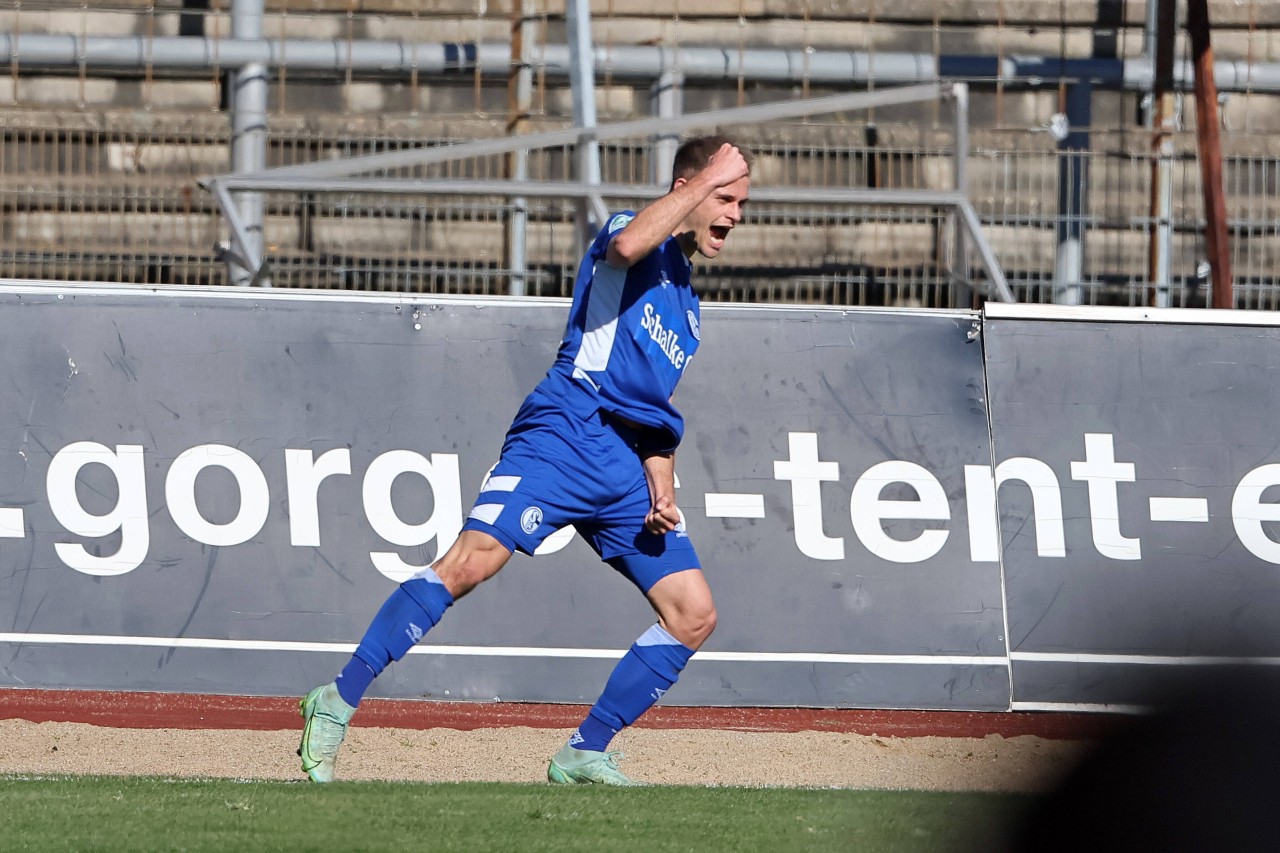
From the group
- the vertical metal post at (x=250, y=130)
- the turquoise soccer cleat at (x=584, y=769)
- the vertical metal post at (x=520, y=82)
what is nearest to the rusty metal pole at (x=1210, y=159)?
the vertical metal post at (x=520, y=82)

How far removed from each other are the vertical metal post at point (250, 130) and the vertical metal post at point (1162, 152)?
4782 mm

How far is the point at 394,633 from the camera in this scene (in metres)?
4.27

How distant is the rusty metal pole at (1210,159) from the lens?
28.1 feet

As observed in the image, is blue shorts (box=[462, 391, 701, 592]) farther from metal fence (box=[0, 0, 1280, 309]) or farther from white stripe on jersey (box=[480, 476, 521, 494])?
metal fence (box=[0, 0, 1280, 309])

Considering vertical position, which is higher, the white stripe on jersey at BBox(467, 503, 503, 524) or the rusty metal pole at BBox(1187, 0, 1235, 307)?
the rusty metal pole at BBox(1187, 0, 1235, 307)

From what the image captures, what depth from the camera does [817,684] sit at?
6.24 metres

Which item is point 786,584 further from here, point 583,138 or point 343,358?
point 583,138

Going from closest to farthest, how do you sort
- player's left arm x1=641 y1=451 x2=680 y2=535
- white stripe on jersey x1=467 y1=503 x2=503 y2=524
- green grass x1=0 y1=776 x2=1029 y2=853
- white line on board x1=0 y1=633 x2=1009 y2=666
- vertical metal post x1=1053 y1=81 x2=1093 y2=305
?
1. green grass x1=0 y1=776 x2=1029 y2=853
2. white stripe on jersey x1=467 y1=503 x2=503 y2=524
3. player's left arm x1=641 y1=451 x2=680 y2=535
4. white line on board x1=0 y1=633 x2=1009 y2=666
5. vertical metal post x1=1053 y1=81 x2=1093 y2=305

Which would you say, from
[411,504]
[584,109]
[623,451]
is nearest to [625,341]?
[623,451]

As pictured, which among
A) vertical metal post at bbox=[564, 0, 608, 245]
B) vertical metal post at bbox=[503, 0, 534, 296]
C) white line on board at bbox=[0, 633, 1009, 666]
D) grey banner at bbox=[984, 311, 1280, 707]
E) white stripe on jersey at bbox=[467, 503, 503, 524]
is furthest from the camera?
vertical metal post at bbox=[503, 0, 534, 296]

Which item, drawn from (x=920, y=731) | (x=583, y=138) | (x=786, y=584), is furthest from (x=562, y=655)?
(x=583, y=138)

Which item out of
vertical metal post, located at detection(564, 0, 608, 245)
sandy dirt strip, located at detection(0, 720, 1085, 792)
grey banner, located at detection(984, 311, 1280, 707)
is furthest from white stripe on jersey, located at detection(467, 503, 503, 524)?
vertical metal post, located at detection(564, 0, 608, 245)

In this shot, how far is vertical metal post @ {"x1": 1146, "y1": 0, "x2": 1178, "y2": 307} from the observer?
28.3ft

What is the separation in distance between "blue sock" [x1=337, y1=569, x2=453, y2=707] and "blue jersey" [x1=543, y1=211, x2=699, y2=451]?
69 centimetres
